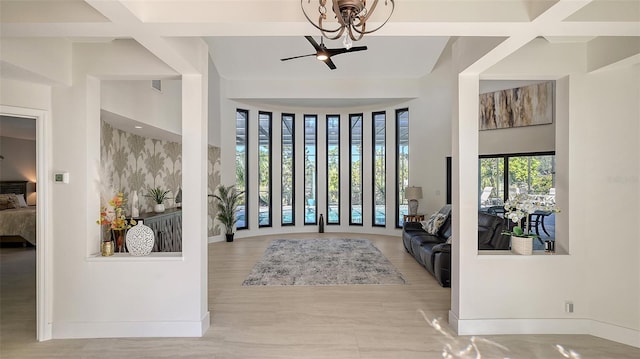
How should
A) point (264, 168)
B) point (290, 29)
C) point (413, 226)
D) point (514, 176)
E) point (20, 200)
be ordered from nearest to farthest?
point (290, 29), point (413, 226), point (20, 200), point (514, 176), point (264, 168)

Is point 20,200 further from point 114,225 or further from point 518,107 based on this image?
point 518,107

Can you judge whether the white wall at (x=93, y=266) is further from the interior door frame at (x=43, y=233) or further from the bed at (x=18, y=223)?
the bed at (x=18, y=223)

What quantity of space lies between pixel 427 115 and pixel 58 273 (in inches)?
290

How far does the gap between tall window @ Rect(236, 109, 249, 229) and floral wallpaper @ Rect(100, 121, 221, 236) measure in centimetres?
79

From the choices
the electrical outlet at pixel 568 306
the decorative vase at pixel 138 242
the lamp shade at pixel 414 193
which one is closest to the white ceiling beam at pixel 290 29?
the decorative vase at pixel 138 242

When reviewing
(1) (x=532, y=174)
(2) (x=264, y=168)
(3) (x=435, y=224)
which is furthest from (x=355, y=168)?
(1) (x=532, y=174)

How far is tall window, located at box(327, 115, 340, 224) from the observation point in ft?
29.4

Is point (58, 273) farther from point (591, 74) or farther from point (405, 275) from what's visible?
point (591, 74)

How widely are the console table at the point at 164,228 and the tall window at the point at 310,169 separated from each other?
3.86m

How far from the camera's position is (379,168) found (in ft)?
28.3

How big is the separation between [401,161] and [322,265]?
4.12 meters

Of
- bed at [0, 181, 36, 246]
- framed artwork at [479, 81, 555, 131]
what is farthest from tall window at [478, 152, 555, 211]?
bed at [0, 181, 36, 246]

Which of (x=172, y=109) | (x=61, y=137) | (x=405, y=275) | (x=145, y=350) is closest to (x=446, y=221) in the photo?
(x=405, y=275)

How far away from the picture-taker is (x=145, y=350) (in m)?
2.77
